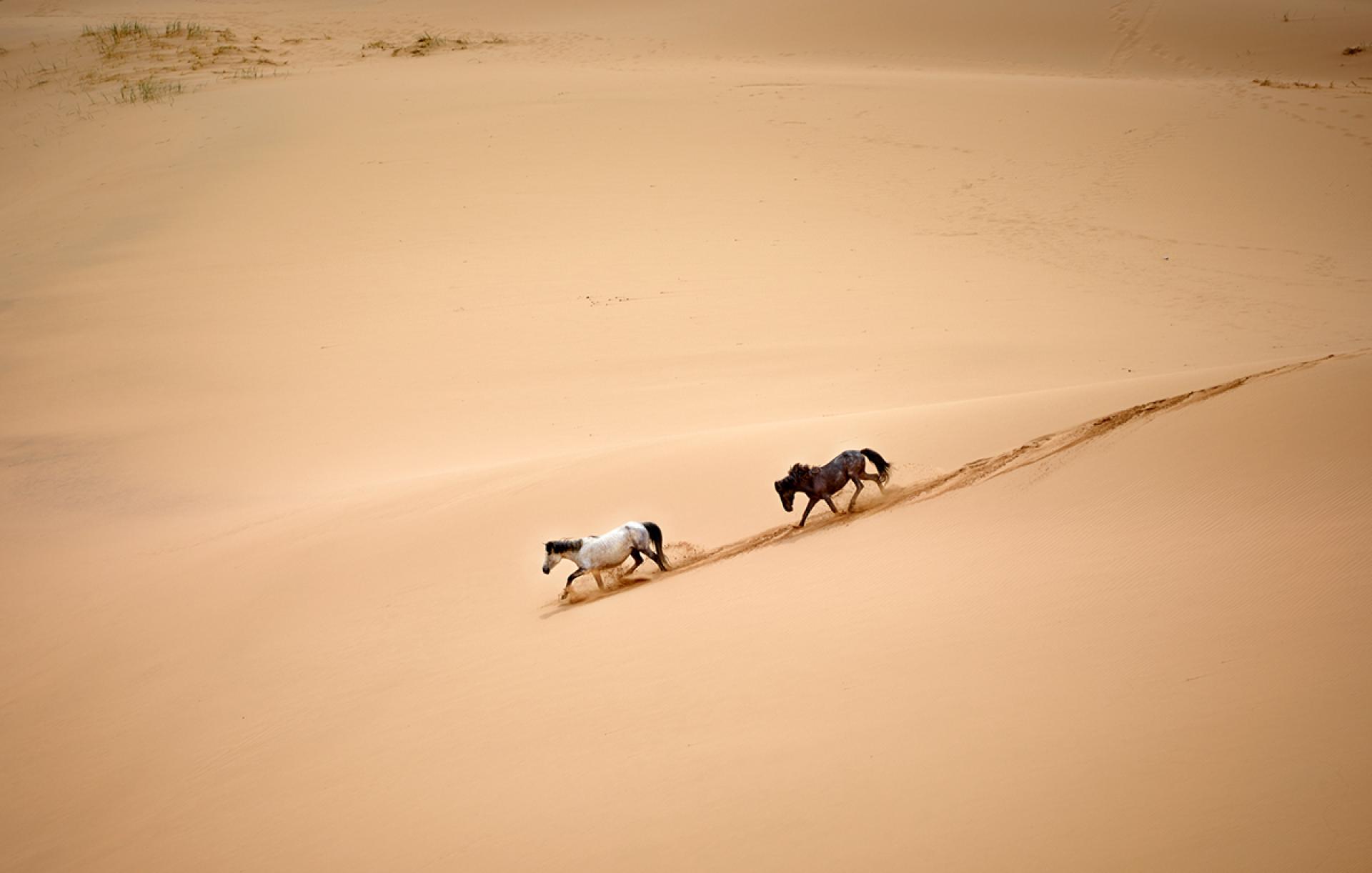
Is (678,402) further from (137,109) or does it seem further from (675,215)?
(137,109)

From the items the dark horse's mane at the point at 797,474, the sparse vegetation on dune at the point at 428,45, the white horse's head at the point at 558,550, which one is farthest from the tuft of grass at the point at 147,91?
the dark horse's mane at the point at 797,474

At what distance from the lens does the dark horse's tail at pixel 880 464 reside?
24.9 ft

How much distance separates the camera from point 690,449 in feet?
30.3

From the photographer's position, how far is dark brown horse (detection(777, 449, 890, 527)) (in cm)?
744

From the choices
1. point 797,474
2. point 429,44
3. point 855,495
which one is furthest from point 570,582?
point 429,44

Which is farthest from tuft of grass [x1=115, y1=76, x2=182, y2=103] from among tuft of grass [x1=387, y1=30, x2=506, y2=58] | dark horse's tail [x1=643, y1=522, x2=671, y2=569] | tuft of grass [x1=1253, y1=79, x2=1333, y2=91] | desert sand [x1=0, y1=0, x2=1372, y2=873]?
tuft of grass [x1=1253, y1=79, x2=1333, y2=91]

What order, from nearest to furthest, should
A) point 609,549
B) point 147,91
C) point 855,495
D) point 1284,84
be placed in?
point 609,549 → point 855,495 → point 1284,84 → point 147,91

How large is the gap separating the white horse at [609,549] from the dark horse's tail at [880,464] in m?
1.81

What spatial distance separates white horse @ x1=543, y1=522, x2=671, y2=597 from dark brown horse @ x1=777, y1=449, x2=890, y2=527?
1067 mm

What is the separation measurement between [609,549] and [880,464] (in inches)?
90.7

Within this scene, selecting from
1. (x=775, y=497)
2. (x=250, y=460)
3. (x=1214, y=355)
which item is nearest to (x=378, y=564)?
(x=775, y=497)

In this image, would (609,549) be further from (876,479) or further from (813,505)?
(876,479)

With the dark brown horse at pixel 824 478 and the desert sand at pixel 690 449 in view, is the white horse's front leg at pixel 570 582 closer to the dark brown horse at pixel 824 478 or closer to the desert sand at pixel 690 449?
the desert sand at pixel 690 449

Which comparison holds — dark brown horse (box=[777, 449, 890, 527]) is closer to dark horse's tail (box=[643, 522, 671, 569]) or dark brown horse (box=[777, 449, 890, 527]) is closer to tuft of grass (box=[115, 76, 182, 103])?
dark horse's tail (box=[643, 522, 671, 569])
